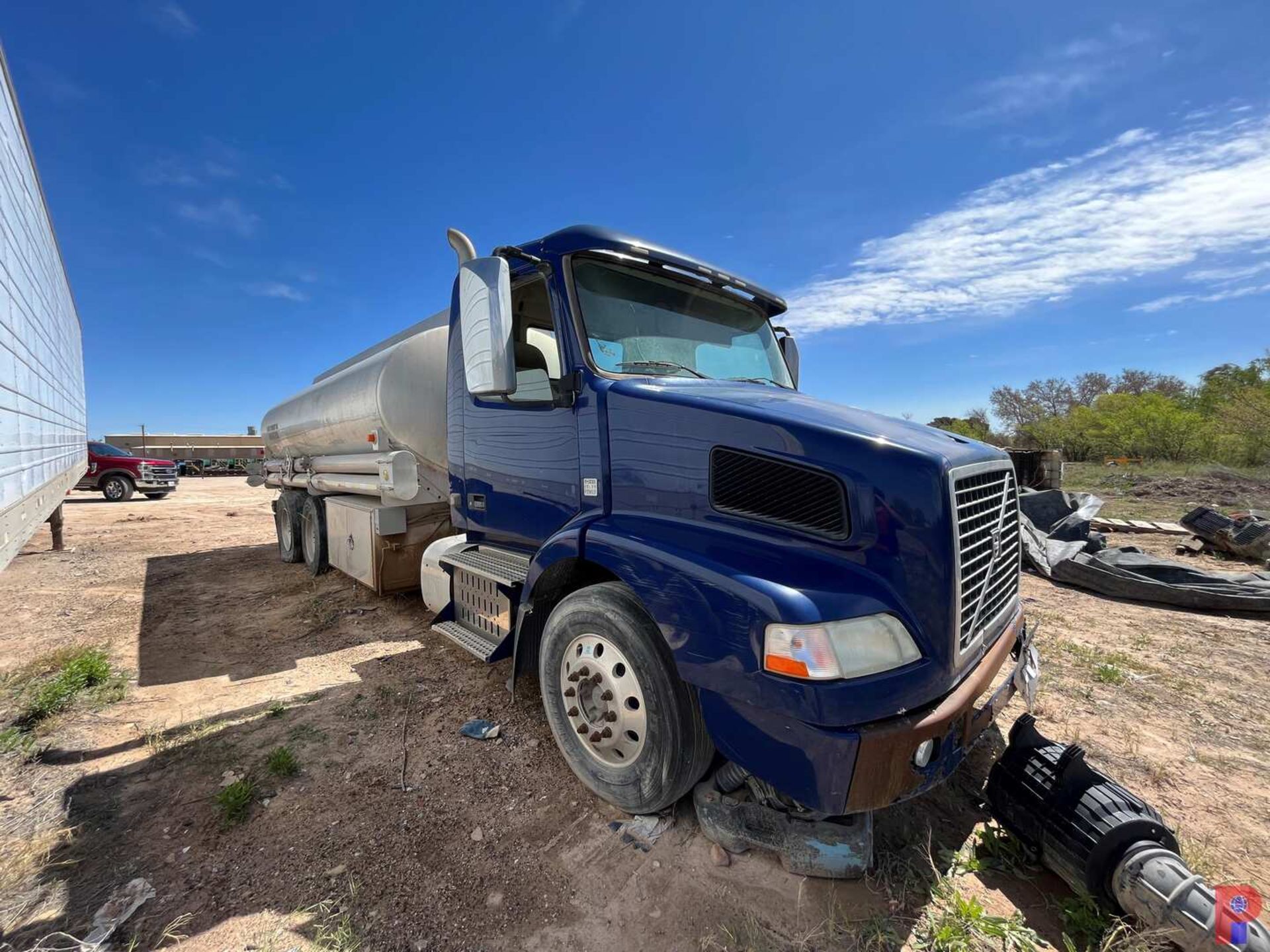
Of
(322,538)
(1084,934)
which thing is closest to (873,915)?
(1084,934)

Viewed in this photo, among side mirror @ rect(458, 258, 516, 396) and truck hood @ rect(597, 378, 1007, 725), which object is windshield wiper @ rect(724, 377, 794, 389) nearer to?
truck hood @ rect(597, 378, 1007, 725)

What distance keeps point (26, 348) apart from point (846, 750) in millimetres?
6534

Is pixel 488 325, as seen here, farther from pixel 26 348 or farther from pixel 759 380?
pixel 26 348


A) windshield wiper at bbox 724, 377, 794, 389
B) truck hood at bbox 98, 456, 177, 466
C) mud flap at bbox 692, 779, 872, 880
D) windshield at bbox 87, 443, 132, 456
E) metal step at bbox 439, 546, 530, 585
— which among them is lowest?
mud flap at bbox 692, 779, 872, 880

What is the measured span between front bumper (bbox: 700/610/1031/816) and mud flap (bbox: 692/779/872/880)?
0.96ft

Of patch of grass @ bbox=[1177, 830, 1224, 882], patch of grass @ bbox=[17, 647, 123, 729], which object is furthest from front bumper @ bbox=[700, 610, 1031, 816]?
patch of grass @ bbox=[17, 647, 123, 729]

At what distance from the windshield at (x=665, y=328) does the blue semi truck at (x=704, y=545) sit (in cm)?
1

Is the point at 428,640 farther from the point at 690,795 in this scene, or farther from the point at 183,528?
the point at 183,528

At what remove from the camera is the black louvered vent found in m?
1.90

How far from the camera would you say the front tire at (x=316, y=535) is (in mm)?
6941

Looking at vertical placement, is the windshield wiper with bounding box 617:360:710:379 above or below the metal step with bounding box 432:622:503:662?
above

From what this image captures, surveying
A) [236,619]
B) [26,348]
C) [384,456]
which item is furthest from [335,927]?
[26,348]

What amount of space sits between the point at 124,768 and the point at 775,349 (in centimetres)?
446

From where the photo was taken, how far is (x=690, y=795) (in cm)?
246
